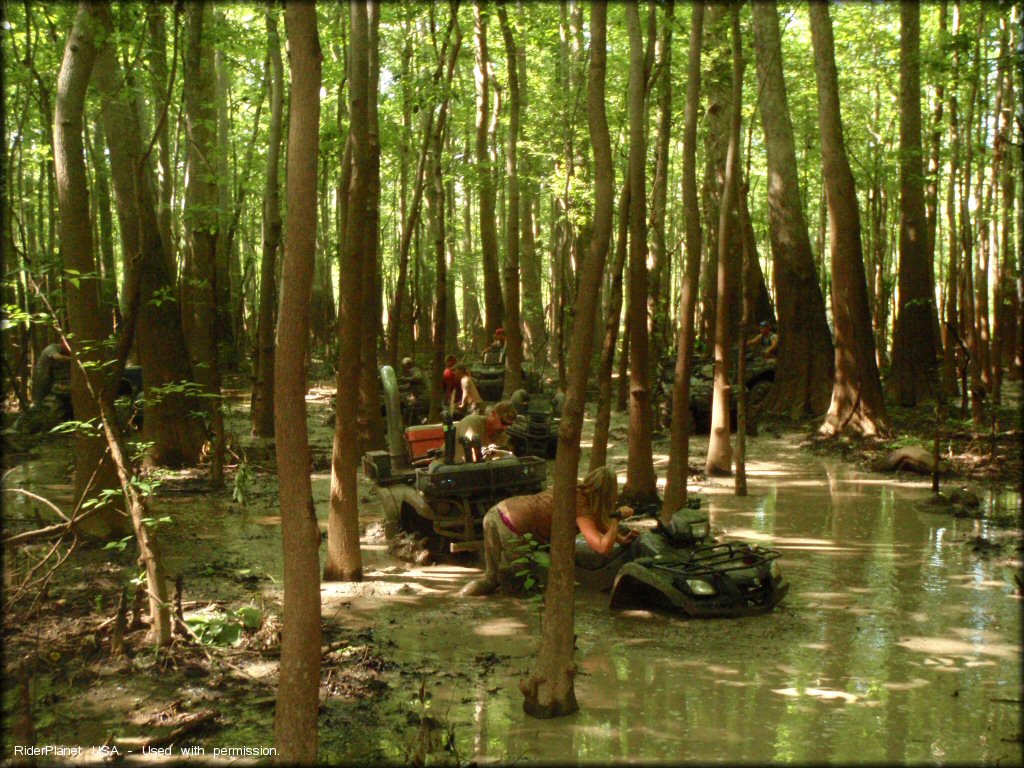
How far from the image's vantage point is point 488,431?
10539 mm

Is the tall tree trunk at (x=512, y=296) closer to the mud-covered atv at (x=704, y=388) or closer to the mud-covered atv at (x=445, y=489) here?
the mud-covered atv at (x=704, y=388)

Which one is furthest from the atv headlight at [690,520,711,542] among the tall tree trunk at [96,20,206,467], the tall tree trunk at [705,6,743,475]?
the tall tree trunk at [96,20,206,467]

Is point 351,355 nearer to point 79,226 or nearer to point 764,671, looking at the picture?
point 79,226

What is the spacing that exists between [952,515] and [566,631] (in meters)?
7.40

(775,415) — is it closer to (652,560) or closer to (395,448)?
(395,448)

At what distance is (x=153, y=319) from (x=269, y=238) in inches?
84.9

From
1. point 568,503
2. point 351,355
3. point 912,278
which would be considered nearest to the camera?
point 568,503

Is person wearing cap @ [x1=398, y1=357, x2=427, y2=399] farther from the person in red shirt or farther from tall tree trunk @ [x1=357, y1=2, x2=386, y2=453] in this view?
tall tree trunk @ [x1=357, y1=2, x2=386, y2=453]

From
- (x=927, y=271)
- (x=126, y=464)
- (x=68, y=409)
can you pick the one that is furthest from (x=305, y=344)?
(x=927, y=271)

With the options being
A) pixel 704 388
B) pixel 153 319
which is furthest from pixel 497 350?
pixel 153 319

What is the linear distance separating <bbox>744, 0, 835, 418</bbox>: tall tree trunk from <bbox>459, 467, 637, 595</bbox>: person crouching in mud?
11459mm

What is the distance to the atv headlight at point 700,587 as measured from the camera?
755 cm

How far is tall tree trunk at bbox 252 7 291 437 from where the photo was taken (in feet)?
45.1

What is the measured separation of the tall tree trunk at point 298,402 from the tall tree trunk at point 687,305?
615 centimetres
